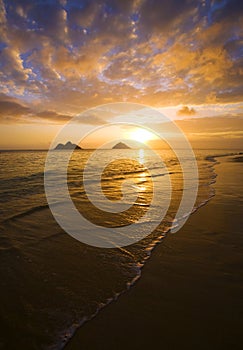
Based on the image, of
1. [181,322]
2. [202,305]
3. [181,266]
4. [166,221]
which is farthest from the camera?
[166,221]

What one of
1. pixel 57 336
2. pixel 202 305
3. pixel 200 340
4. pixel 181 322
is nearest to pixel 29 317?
pixel 57 336

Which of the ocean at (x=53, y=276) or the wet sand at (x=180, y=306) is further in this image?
the ocean at (x=53, y=276)

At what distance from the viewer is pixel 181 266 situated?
3963 millimetres

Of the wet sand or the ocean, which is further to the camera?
the ocean

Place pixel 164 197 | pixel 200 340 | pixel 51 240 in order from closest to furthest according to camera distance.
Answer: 1. pixel 200 340
2. pixel 51 240
3. pixel 164 197

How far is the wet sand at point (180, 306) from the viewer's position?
7.99ft

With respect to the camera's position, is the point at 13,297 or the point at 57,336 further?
the point at 13,297

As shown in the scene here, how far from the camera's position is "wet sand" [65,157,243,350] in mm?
2436

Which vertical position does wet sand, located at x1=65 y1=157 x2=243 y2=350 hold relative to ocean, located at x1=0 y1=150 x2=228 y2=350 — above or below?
above

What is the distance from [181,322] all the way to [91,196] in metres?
8.13

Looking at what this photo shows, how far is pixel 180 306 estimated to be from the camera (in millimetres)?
2949

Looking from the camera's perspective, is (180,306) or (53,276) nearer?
(180,306)

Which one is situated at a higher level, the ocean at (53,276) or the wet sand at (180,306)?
the wet sand at (180,306)

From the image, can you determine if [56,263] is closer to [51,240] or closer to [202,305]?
[51,240]
